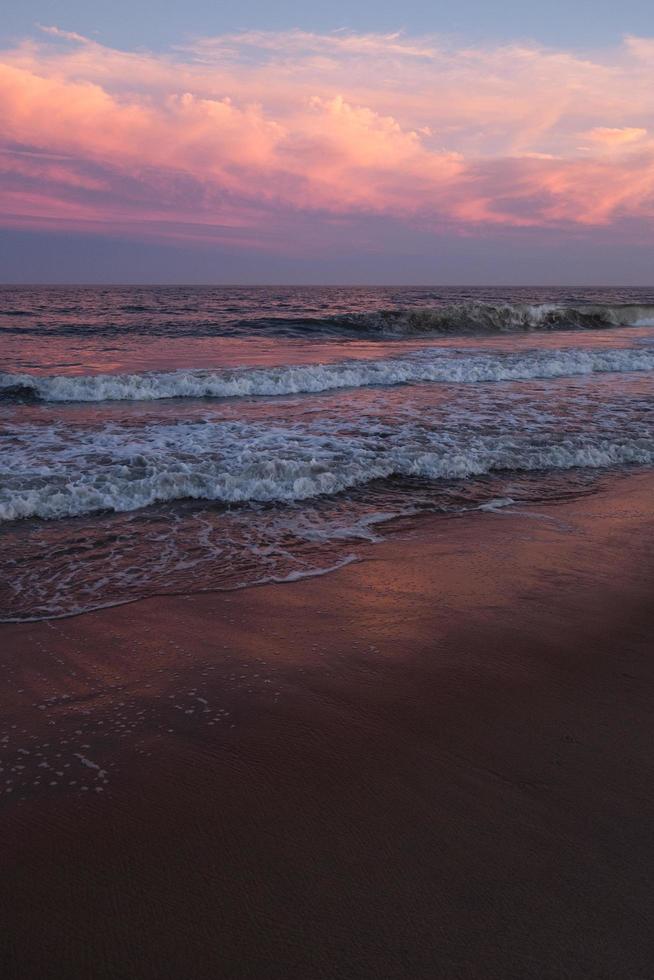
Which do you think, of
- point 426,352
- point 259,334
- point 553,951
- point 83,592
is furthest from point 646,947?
point 259,334

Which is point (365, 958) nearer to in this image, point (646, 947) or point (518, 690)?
point (646, 947)

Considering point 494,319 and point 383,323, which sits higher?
point 494,319

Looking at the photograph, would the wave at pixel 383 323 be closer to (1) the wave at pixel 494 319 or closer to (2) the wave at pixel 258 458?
(1) the wave at pixel 494 319

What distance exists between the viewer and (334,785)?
2631mm

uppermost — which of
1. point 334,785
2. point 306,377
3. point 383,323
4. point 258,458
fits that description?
point 383,323

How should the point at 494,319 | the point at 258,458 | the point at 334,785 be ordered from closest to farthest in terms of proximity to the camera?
the point at 334,785 → the point at 258,458 → the point at 494,319

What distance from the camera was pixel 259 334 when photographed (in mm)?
25172

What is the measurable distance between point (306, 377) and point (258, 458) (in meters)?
6.71

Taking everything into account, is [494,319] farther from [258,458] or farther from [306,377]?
[258,458]

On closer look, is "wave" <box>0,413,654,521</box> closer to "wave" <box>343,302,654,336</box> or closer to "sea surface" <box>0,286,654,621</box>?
"sea surface" <box>0,286,654,621</box>

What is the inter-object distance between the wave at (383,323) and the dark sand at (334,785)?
854 inches

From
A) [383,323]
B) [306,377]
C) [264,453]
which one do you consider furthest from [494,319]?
[264,453]

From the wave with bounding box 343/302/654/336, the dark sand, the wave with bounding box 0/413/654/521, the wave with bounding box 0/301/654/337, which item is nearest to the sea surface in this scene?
A: the wave with bounding box 0/413/654/521

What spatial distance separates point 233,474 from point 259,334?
19071 mm
